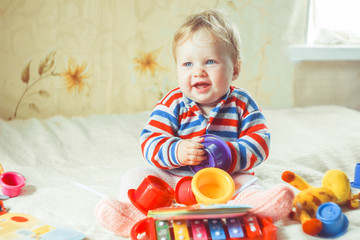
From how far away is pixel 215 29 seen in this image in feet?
2.99

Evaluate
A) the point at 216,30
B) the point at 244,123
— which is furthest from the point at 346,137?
the point at 216,30

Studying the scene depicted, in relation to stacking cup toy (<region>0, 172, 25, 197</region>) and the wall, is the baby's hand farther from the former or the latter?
the wall

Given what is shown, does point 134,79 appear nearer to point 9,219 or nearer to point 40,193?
point 40,193

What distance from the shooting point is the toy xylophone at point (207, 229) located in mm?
699

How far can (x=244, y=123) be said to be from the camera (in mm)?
961

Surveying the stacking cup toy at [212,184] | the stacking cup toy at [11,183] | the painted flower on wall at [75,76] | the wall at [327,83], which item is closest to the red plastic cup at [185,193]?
the stacking cup toy at [212,184]

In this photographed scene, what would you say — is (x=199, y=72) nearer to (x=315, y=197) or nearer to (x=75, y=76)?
(x=315, y=197)

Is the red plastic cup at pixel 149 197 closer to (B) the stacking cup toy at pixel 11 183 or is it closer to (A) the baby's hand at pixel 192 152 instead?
(A) the baby's hand at pixel 192 152

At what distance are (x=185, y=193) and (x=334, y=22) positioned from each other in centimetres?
153

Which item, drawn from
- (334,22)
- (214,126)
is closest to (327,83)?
(334,22)

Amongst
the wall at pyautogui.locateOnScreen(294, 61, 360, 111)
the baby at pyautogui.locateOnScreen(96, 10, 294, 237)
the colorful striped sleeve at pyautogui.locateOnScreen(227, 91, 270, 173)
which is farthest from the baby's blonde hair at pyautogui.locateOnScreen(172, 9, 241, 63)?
the wall at pyautogui.locateOnScreen(294, 61, 360, 111)

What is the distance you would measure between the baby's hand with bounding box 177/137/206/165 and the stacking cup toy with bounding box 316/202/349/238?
0.77 feet

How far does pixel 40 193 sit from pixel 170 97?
37cm

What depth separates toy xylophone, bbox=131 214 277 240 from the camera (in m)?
0.70
